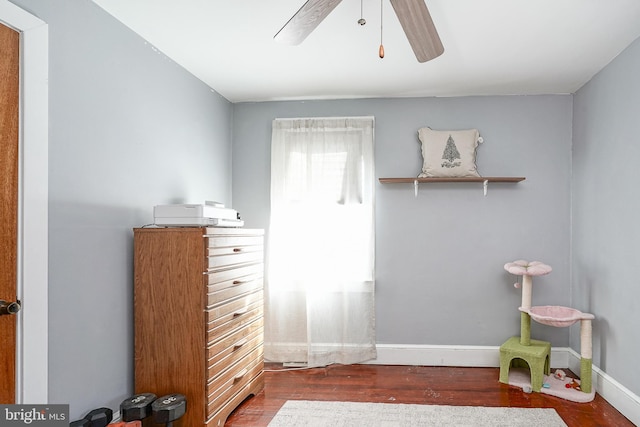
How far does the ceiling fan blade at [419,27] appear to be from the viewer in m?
2.08

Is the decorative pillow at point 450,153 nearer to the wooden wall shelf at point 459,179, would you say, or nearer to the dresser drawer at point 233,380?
the wooden wall shelf at point 459,179

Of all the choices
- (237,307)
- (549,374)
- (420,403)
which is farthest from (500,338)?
(237,307)

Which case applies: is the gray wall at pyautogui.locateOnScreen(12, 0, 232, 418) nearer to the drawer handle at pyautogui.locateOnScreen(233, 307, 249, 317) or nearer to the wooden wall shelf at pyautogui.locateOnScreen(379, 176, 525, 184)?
the drawer handle at pyautogui.locateOnScreen(233, 307, 249, 317)

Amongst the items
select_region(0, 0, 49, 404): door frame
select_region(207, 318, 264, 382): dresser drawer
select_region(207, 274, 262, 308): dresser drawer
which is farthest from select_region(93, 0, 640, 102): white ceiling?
select_region(207, 318, 264, 382): dresser drawer

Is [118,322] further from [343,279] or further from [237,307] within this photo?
[343,279]

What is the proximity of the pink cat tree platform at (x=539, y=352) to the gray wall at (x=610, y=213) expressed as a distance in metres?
0.13

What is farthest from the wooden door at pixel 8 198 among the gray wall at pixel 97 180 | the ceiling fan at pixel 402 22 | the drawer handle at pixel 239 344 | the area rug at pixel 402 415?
the area rug at pixel 402 415

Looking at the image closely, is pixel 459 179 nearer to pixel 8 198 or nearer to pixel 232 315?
pixel 232 315

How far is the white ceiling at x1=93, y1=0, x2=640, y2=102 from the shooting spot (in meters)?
2.58

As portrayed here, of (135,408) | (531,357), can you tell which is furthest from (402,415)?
(135,408)

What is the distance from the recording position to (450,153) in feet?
13.5

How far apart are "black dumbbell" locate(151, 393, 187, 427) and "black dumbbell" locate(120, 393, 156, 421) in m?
0.04

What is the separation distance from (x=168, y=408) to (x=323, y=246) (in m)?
2.06

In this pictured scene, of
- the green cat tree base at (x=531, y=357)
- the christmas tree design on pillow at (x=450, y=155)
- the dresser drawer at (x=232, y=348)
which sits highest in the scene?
the christmas tree design on pillow at (x=450, y=155)
